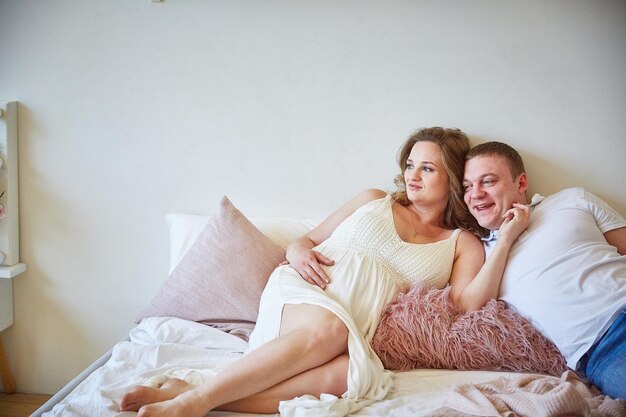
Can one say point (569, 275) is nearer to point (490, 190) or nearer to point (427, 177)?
point (490, 190)

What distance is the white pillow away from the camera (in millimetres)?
1919

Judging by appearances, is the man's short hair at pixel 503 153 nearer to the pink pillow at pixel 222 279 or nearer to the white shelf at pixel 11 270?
the pink pillow at pixel 222 279

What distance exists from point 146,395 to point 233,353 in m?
0.36

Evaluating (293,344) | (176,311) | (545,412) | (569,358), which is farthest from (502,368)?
(176,311)

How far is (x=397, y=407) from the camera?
1.27 metres

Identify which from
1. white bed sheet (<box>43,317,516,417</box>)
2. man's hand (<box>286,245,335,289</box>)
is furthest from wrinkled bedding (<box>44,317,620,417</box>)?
man's hand (<box>286,245,335,289</box>)

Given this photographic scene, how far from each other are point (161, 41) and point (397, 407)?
5.44 ft

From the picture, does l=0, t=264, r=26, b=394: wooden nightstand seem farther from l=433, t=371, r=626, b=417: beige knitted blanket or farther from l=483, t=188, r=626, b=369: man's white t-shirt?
l=483, t=188, r=626, b=369: man's white t-shirt

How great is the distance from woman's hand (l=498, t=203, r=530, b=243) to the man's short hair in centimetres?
14

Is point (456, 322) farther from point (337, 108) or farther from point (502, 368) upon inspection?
point (337, 108)

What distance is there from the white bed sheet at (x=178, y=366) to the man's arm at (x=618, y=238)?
23.1 inches

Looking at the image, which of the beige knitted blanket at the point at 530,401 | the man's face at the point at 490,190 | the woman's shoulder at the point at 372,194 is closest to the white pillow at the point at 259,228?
the woman's shoulder at the point at 372,194

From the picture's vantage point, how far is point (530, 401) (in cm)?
122

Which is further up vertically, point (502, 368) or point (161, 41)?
point (161, 41)
